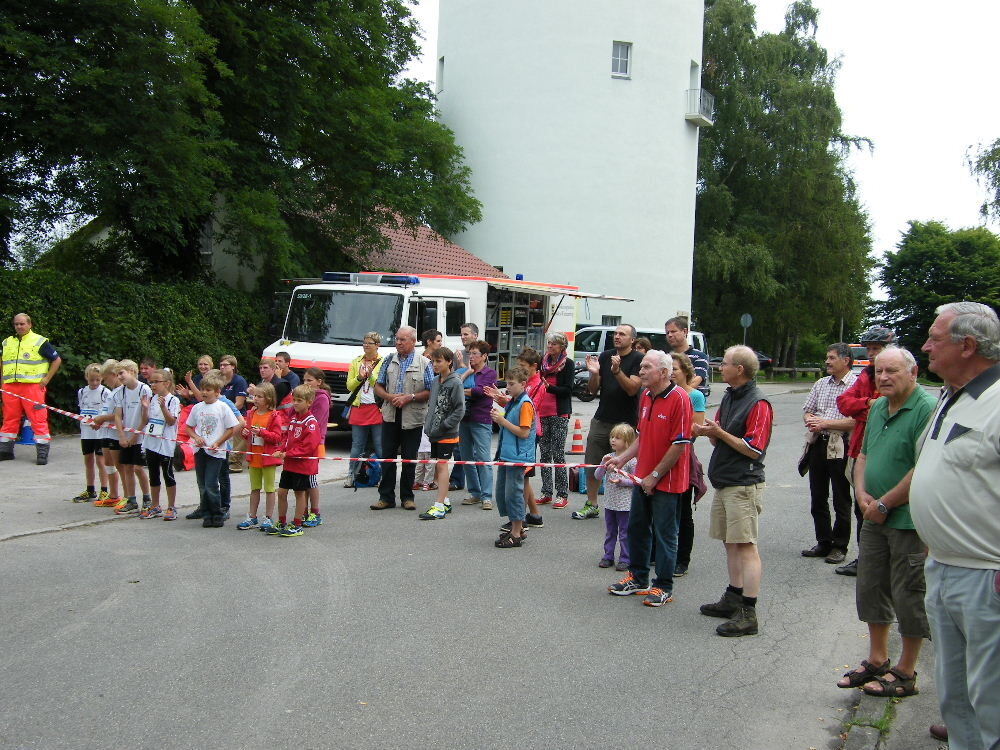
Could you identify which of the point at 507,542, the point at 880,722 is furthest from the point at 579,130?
the point at 880,722

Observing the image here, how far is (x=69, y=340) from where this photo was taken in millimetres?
14445

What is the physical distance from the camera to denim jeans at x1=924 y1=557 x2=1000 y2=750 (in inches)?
130

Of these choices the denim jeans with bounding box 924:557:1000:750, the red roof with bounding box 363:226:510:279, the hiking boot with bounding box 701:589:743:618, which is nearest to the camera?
the denim jeans with bounding box 924:557:1000:750

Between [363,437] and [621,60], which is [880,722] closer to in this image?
[363,437]

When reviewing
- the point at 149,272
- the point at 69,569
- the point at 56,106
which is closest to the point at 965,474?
the point at 69,569

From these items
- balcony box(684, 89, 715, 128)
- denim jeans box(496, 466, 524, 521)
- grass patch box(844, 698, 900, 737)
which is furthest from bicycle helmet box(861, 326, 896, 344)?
balcony box(684, 89, 715, 128)

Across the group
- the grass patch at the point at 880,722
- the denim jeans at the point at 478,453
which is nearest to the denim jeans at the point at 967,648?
the grass patch at the point at 880,722

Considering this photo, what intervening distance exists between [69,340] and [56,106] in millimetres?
3765

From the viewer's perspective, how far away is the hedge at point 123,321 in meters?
14.0

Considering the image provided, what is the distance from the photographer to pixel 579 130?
33.0 metres

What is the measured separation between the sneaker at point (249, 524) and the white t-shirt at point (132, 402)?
135 cm

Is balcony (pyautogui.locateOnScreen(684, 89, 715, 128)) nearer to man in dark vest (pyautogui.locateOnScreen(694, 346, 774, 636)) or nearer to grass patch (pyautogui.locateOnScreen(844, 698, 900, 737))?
man in dark vest (pyautogui.locateOnScreen(694, 346, 774, 636))

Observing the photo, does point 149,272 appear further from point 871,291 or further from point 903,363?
point 871,291

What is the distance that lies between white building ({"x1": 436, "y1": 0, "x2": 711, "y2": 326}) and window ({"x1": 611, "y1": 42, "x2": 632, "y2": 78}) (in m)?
0.04
